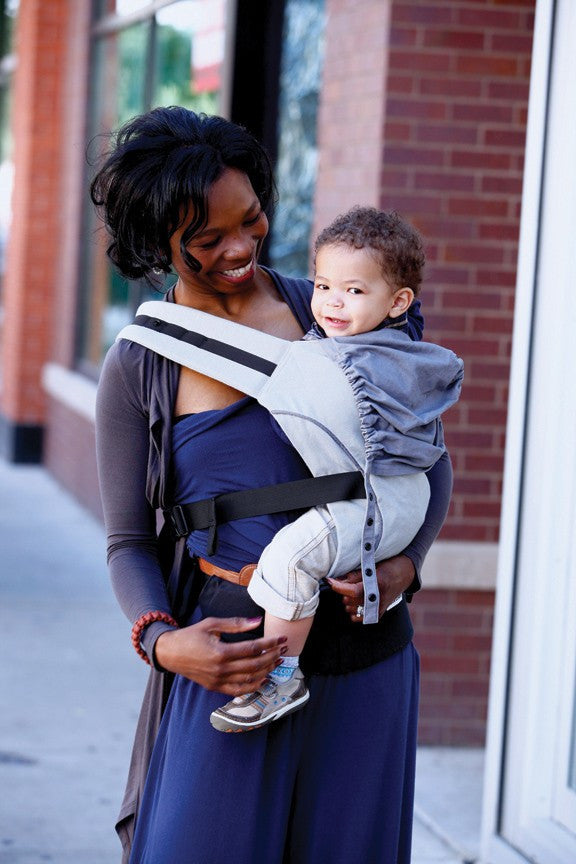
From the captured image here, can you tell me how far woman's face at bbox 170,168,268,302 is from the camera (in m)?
2.27

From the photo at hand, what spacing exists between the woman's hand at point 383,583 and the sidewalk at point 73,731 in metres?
2.09

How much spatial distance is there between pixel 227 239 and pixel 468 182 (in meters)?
2.91

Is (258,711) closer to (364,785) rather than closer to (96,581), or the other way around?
(364,785)

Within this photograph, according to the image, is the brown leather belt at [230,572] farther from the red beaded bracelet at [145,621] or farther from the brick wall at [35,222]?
the brick wall at [35,222]

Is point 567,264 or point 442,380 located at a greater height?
point 567,264

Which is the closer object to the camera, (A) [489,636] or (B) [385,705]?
(B) [385,705]

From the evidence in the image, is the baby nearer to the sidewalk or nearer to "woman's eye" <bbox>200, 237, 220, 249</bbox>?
"woman's eye" <bbox>200, 237, 220, 249</bbox>

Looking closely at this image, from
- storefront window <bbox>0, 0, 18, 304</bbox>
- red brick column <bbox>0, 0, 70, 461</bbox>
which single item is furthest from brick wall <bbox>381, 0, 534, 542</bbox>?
storefront window <bbox>0, 0, 18, 304</bbox>

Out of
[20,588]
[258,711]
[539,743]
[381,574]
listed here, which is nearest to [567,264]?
[539,743]

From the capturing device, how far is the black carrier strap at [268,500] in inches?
88.6

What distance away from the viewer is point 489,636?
16.9 ft

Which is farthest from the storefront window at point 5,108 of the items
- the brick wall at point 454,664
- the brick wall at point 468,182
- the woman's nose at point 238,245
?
the woman's nose at point 238,245

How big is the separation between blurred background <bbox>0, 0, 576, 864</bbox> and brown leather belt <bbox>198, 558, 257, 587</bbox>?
0.66 m

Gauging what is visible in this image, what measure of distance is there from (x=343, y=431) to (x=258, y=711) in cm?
49
